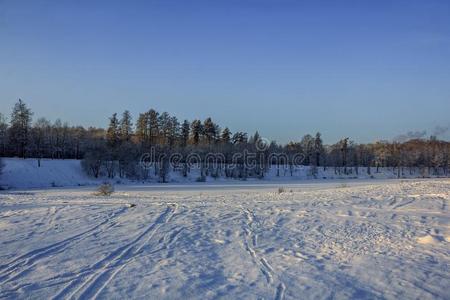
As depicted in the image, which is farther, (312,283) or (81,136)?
(81,136)

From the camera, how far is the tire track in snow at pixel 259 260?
6402mm

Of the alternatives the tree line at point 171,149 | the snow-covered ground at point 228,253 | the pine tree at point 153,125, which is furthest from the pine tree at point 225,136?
the snow-covered ground at point 228,253

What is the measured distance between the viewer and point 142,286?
21.2 feet

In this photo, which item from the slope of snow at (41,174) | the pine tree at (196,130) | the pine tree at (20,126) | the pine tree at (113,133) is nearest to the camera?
the slope of snow at (41,174)

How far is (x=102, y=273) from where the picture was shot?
7.00m

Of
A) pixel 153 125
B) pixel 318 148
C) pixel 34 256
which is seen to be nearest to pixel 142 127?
pixel 153 125

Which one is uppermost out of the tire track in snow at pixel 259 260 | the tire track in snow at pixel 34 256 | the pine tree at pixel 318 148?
the pine tree at pixel 318 148

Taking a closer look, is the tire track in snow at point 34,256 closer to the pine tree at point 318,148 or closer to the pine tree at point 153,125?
the pine tree at point 153,125

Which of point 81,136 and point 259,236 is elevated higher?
point 81,136

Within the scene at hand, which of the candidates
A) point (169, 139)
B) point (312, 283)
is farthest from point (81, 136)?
point (312, 283)

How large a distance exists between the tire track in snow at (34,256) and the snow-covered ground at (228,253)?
20 millimetres

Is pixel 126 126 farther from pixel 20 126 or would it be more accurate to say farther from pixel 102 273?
pixel 102 273

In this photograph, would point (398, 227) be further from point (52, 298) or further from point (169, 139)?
point (169, 139)

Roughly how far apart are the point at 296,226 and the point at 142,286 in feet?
21.5
